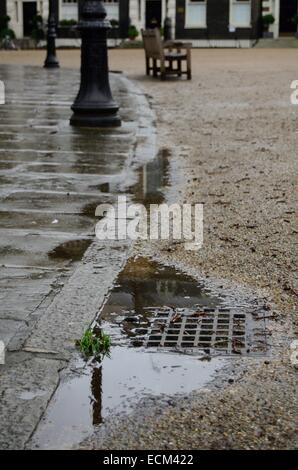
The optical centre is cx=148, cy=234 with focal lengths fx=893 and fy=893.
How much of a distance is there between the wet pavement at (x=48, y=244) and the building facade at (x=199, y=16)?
33802 mm

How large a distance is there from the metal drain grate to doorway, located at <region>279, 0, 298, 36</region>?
42.8m

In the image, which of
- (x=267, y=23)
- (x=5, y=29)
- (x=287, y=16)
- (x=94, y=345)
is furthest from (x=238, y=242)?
(x=287, y=16)

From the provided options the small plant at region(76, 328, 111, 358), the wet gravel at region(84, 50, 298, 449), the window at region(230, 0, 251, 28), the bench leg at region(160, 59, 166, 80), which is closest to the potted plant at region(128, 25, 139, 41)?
the window at region(230, 0, 251, 28)

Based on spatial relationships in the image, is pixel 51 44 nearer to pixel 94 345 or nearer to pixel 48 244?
pixel 48 244

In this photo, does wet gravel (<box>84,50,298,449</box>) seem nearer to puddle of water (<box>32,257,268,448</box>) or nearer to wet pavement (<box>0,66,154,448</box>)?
puddle of water (<box>32,257,268,448</box>)

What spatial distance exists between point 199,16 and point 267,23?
3423mm

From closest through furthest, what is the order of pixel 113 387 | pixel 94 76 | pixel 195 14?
pixel 113 387 < pixel 94 76 < pixel 195 14

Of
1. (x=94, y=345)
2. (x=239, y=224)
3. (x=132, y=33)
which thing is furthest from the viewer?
(x=132, y=33)

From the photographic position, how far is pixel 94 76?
34.9 feet

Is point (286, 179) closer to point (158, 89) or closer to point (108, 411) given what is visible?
point (108, 411)

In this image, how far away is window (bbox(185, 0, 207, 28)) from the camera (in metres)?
44.7

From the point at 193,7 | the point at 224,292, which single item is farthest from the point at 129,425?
the point at 193,7

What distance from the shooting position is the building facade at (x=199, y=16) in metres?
44.2
